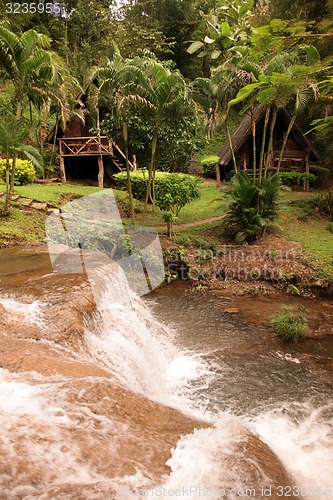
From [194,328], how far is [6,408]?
527 centimetres

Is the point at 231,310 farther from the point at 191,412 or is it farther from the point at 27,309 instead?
the point at 27,309

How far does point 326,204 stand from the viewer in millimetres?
15055

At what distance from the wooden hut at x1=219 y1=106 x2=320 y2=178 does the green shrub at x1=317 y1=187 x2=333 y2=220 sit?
15.9ft

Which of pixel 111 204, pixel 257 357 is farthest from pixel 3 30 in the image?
pixel 257 357

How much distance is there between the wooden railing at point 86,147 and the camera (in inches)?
765

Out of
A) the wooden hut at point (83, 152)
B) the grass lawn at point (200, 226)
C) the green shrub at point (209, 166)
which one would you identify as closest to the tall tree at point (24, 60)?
the grass lawn at point (200, 226)

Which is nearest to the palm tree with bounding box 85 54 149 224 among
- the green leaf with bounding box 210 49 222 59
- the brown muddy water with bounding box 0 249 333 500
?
the brown muddy water with bounding box 0 249 333 500

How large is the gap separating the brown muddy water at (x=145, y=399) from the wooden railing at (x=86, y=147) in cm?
1194

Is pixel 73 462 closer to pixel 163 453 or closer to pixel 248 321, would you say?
pixel 163 453

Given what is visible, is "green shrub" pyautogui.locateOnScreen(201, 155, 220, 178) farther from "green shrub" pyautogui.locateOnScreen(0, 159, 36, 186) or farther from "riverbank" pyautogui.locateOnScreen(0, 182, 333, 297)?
"green shrub" pyautogui.locateOnScreen(0, 159, 36, 186)

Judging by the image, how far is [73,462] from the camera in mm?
2598

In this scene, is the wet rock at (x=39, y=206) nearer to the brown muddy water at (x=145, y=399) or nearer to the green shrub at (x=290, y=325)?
the brown muddy water at (x=145, y=399)

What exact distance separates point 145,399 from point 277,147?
20516mm

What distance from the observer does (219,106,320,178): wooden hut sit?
1956cm
